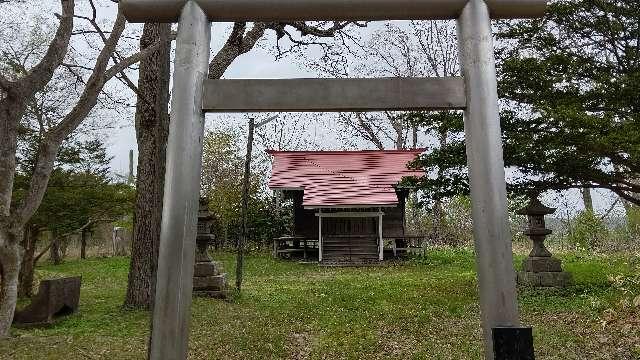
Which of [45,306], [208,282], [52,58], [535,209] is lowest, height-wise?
[45,306]

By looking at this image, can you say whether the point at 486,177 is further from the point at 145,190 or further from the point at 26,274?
the point at 26,274

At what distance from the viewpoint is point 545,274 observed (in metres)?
9.85

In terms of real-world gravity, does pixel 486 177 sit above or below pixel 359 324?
above

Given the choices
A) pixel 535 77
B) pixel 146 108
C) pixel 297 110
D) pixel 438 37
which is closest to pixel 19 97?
pixel 146 108

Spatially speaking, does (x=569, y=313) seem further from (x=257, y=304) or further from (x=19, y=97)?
(x=19, y=97)

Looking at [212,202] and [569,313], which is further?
[212,202]

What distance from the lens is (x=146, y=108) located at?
936 centimetres

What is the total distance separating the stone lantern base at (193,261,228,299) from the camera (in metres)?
10.2

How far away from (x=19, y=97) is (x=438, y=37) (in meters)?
20.5

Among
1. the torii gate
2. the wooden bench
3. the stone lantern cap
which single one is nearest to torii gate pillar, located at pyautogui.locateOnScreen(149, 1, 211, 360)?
the torii gate

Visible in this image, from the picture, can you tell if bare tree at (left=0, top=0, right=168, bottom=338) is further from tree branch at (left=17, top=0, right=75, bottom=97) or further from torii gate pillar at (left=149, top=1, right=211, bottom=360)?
torii gate pillar at (left=149, top=1, right=211, bottom=360)

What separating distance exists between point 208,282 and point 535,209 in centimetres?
701

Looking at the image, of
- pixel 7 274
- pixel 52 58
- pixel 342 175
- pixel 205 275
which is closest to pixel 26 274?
pixel 205 275

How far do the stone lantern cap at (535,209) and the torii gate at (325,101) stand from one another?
775 centimetres
